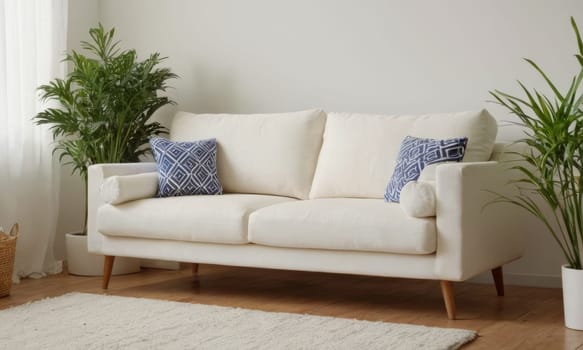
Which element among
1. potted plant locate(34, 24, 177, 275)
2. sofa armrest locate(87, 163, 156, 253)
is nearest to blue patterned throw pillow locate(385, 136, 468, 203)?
sofa armrest locate(87, 163, 156, 253)

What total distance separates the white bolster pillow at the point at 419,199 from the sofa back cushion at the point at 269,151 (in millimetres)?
997

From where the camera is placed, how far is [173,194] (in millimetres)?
4102

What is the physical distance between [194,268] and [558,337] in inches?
88.3

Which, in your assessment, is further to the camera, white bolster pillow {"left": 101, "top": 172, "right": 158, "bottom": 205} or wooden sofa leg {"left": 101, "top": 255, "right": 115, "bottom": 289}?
wooden sofa leg {"left": 101, "top": 255, "right": 115, "bottom": 289}

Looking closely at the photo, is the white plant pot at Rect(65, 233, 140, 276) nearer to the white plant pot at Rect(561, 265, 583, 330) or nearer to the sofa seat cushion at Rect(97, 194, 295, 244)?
the sofa seat cushion at Rect(97, 194, 295, 244)

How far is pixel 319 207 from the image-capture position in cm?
350

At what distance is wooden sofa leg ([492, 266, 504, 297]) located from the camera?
148 inches

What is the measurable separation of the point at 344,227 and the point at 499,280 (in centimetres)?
92

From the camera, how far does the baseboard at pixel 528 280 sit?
13.2 feet

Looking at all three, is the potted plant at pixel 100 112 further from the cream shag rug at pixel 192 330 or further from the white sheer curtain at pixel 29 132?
the cream shag rug at pixel 192 330

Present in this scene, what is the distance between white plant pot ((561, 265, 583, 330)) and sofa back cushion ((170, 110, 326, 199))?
146 centimetres

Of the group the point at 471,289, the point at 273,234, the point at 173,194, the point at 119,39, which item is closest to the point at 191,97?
the point at 119,39

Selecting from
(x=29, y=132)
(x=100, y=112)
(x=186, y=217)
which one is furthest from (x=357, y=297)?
(x=29, y=132)

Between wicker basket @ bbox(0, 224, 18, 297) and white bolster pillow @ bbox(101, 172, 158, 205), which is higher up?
white bolster pillow @ bbox(101, 172, 158, 205)
